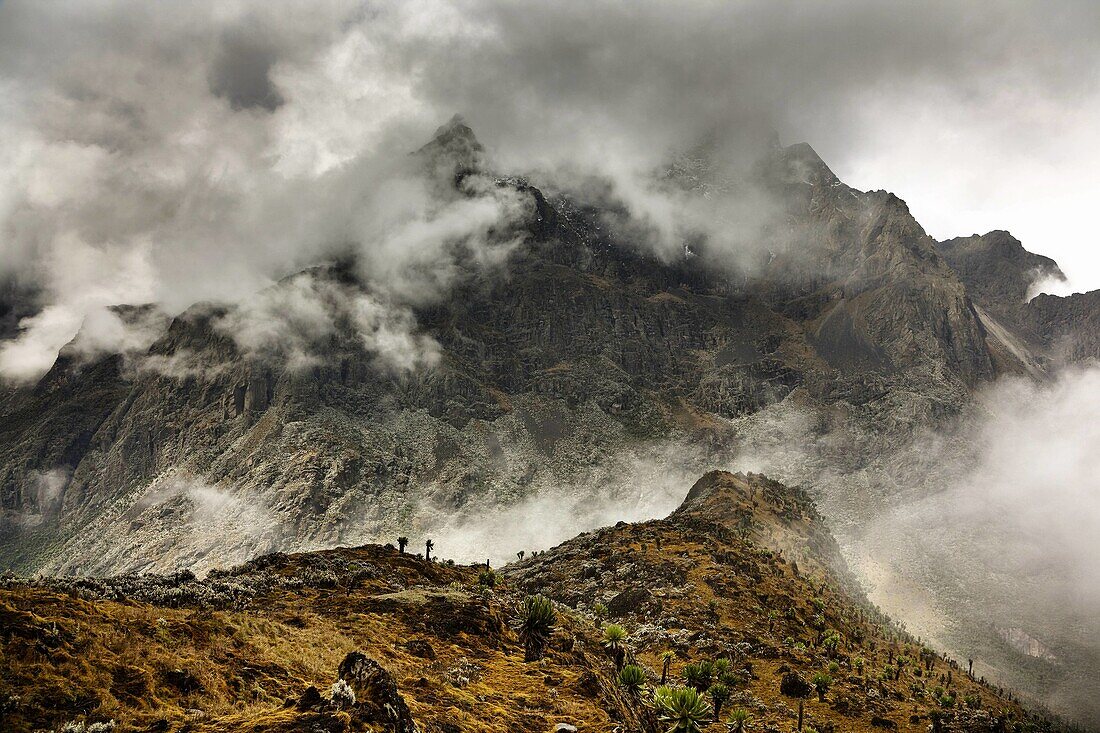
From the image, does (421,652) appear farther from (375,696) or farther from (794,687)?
(794,687)

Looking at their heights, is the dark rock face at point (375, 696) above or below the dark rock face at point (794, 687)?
below

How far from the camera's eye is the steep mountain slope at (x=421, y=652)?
19.0m

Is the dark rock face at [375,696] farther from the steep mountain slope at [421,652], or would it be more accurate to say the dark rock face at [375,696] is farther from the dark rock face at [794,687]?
the dark rock face at [794,687]

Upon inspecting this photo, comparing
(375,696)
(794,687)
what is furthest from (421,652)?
(794,687)

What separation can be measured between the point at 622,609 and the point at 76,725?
7077cm

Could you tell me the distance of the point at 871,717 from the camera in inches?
2099

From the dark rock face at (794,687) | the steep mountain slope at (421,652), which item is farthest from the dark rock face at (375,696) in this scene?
the dark rock face at (794,687)

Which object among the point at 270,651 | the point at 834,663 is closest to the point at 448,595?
the point at 270,651

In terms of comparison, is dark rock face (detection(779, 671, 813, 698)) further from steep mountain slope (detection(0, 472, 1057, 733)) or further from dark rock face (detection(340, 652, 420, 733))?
dark rock face (detection(340, 652, 420, 733))

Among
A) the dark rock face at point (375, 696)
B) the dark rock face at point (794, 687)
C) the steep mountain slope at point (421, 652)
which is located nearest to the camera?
the dark rock face at point (375, 696)

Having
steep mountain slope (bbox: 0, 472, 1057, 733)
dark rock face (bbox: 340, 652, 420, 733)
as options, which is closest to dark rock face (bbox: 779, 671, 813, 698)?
steep mountain slope (bbox: 0, 472, 1057, 733)

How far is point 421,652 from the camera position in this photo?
3291 centimetres

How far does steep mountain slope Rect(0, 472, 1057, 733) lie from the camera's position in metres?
19.0

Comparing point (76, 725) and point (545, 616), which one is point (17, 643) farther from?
Result: point (545, 616)
